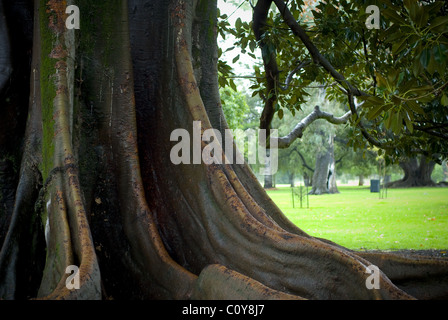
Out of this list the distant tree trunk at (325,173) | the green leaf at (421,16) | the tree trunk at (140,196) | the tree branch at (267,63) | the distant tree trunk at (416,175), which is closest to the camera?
the green leaf at (421,16)

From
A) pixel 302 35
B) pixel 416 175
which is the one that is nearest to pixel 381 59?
pixel 302 35

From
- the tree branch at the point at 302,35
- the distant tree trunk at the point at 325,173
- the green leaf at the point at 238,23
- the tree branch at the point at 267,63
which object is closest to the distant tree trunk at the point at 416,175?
the distant tree trunk at the point at 325,173

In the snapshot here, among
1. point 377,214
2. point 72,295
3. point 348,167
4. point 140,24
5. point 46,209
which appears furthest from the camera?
point 348,167

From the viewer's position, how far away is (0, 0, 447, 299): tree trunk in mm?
2689

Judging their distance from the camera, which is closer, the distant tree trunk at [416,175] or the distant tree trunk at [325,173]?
the distant tree trunk at [325,173]

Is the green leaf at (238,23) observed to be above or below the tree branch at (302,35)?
above

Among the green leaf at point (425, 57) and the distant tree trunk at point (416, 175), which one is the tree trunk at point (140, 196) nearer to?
the green leaf at point (425, 57)

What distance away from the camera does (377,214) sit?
48.1ft

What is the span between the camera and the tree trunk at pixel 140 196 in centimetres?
269

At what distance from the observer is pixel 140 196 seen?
133 inches

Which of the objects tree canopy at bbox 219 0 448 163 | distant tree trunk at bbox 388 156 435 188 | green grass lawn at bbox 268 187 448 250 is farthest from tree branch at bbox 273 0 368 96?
distant tree trunk at bbox 388 156 435 188
